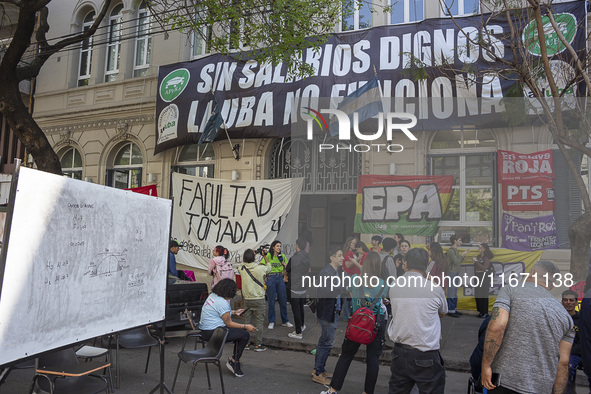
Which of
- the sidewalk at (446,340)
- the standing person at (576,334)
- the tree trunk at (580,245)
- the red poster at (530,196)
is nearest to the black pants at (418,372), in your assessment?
the standing person at (576,334)

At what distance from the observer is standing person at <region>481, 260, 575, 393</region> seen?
346cm

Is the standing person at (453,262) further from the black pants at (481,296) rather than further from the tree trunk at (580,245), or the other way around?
the tree trunk at (580,245)

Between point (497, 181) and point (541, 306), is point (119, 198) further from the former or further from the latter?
point (497, 181)

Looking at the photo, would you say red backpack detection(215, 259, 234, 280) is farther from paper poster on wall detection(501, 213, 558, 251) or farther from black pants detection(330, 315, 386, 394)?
paper poster on wall detection(501, 213, 558, 251)

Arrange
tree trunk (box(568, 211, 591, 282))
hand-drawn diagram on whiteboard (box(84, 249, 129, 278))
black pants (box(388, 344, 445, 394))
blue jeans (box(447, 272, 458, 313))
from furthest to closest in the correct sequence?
1. blue jeans (box(447, 272, 458, 313))
2. tree trunk (box(568, 211, 591, 282))
3. black pants (box(388, 344, 445, 394))
4. hand-drawn diagram on whiteboard (box(84, 249, 129, 278))

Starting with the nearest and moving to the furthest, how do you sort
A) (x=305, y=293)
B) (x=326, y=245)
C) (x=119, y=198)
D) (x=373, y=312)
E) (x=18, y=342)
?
(x=18, y=342) → (x=119, y=198) → (x=373, y=312) → (x=305, y=293) → (x=326, y=245)

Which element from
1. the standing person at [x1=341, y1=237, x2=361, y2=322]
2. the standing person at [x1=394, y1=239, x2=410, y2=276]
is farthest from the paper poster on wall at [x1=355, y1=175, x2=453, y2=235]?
the standing person at [x1=394, y1=239, x2=410, y2=276]

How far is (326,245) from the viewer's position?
45.4 feet

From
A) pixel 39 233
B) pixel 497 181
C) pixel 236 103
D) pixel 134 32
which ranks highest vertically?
pixel 134 32

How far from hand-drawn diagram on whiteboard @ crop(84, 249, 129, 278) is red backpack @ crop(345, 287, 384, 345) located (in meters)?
2.55

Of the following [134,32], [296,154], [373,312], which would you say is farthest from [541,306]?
[134,32]

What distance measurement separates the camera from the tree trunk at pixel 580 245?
18.1 ft

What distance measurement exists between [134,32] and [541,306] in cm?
1540

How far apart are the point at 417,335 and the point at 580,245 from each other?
9.62 feet
